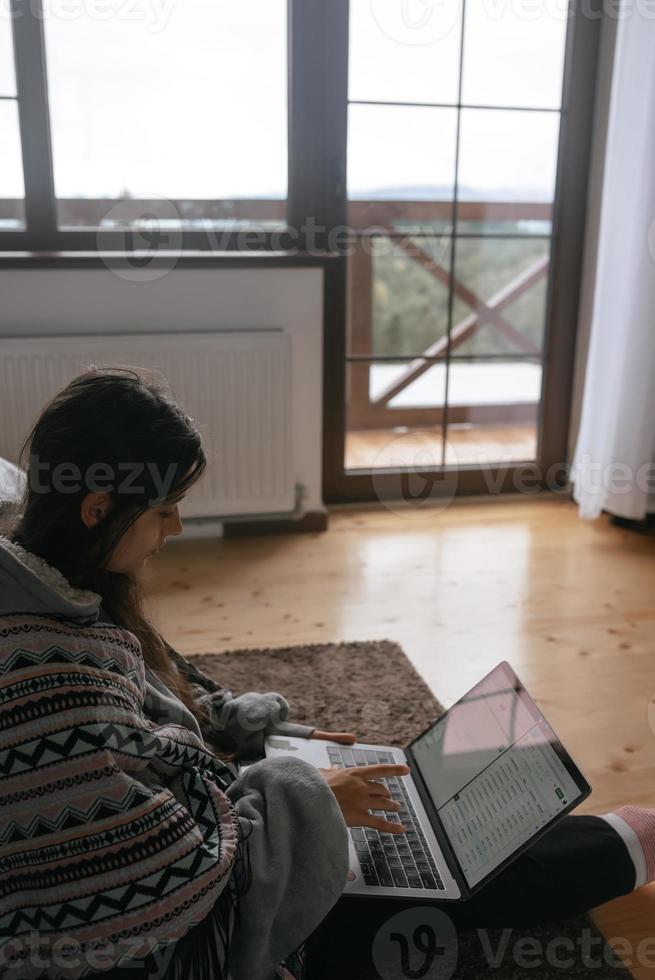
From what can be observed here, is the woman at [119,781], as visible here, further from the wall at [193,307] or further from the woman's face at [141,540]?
the wall at [193,307]

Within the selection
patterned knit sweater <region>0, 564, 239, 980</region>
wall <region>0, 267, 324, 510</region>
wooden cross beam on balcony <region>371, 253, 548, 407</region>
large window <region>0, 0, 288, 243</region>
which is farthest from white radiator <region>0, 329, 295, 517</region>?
patterned knit sweater <region>0, 564, 239, 980</region>

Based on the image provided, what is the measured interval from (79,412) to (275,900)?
1.79 feet

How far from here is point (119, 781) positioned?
853mm

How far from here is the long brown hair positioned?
92 centimetres

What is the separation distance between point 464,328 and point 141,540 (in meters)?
2.43

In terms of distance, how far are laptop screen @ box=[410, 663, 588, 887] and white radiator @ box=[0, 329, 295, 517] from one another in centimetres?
138

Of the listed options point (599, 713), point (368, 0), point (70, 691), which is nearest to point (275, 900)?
point (70, 691)

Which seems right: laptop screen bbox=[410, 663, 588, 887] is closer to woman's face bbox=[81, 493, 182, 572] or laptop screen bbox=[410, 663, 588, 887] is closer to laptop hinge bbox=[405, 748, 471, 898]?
laptop hinge bbox=[405, 748, 471, 898]

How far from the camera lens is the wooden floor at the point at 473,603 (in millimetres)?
1991

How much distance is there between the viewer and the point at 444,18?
114 inches

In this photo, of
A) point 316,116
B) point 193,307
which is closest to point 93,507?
point 193,307

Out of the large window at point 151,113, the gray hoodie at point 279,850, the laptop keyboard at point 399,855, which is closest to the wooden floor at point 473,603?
the laptop keyboard at point 399,855

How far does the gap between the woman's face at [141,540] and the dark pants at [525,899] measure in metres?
0.50

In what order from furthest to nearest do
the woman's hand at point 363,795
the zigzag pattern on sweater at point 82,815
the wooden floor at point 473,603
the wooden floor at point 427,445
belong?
the wooden floor at point 427,445
the wooden floor at point 473,603
the woman's hand at point 363,795
the zigzag pattern on sweater at point 82,815
